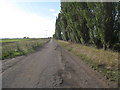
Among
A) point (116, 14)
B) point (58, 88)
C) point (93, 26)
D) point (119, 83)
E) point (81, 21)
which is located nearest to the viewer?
point (58, 88)

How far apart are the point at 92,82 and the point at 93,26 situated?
379 inches

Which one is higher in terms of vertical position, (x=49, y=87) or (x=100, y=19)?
(x=100, y=19)

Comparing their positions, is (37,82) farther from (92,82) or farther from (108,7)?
(108,7)

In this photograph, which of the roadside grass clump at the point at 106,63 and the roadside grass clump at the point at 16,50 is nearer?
the roadside grass clump at the point at 106,63

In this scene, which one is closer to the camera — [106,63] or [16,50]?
[106,63]

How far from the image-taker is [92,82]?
5.29 m

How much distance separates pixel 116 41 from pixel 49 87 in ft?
29.5

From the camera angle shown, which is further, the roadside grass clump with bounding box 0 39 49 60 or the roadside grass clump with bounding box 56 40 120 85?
the roadside grass clump with bounding box 0 39 49 60

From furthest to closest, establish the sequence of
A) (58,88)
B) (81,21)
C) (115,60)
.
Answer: (81,21), (115,60), (58,88)

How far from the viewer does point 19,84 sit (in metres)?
5.21

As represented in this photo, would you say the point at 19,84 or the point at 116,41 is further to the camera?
the point at 116,41

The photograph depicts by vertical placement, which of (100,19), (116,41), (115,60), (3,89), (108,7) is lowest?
(3,89)

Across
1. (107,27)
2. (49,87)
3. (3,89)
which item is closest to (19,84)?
(3,89)

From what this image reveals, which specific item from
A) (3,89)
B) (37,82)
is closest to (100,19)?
(37,82)
